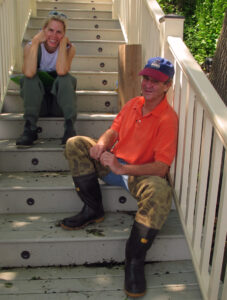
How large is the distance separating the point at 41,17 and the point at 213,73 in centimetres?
267

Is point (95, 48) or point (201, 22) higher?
point (201, 22)

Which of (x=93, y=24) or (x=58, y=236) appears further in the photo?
(x=93, y=24)

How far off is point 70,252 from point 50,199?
1.52 feet

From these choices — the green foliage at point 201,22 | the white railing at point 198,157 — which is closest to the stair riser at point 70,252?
the white railing at point 198,157

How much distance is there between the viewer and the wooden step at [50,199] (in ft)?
7.95

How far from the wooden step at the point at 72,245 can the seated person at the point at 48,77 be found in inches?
34.4

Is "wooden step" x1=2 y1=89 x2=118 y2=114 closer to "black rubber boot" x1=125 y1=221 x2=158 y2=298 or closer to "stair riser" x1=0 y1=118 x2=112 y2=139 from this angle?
"stair riser" x1=0 y1=118 x2=112 y2=139

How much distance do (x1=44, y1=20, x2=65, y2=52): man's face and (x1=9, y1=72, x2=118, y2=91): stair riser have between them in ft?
2.51

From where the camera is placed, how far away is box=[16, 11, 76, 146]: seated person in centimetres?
280

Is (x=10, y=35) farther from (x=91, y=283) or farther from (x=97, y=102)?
(x=91, y=283)

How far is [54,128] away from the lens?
10.2ft

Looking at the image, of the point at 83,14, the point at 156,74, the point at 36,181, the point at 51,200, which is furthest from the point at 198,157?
the point at 83,14

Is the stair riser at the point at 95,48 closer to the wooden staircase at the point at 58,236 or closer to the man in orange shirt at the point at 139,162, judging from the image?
the wooden staircase at the point at 58,236

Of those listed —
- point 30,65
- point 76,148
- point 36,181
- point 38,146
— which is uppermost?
point 30,65
